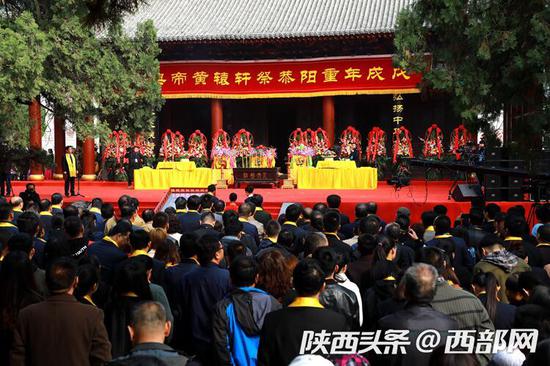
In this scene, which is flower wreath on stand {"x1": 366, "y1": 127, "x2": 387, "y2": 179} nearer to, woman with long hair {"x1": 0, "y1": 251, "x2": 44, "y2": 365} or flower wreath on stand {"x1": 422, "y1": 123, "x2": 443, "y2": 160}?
flower wreath on stand {"x1": 422, "y1": 123, "x2": 443, "y2": 160}

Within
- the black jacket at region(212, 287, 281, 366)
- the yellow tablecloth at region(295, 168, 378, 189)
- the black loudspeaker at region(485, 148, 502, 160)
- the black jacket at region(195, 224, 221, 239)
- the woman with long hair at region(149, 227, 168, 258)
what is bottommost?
the black jacket at region(212, 287, 281, 366)

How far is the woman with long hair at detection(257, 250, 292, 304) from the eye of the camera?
4137 millimetres

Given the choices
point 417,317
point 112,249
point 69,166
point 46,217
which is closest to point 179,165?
point 69,166

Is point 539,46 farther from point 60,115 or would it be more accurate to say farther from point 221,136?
point 221,136

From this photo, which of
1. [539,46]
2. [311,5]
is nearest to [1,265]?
[539,46]

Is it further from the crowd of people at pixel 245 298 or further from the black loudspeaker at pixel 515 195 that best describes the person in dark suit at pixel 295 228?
the black loudspeaker at pixel 515 195

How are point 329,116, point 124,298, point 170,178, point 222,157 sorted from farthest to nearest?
1. point 329,116
2. point 222,157
3. point 170,178
4. point 124,298

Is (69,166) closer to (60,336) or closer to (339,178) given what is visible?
(339,178)

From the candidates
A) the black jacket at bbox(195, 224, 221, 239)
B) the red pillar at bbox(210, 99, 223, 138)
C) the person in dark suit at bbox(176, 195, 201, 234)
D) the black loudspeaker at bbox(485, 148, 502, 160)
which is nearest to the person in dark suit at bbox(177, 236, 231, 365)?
the black jacket at bbox(195, 224, 221, 239)

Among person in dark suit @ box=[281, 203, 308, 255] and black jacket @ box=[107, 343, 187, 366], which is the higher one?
person in dark suit @ box=[281, 203, 308, 255]

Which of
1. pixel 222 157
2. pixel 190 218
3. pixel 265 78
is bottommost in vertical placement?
pixel 190 218

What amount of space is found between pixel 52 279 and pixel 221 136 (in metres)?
18.4

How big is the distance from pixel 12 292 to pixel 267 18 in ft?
69.5

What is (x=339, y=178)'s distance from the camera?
763 inches
